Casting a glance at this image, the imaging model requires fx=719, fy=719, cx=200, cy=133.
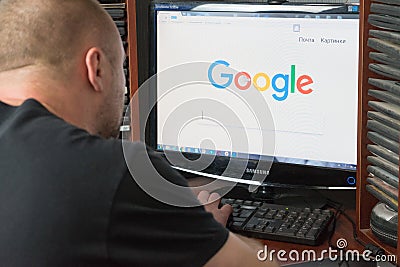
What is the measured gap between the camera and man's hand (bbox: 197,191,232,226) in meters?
1.49

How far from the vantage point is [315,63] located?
154 cm

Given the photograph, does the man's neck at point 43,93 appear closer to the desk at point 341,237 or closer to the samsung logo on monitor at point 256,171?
the desk at point 341,237

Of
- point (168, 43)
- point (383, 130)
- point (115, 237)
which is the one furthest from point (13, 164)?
point (168, 43)

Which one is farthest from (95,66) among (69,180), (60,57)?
(69,180)

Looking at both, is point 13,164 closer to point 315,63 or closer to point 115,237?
point 115,237

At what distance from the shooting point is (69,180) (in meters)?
0.92

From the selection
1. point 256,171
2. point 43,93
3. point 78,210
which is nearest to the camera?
point 78,210

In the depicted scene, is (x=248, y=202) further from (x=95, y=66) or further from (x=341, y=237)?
(x=95, y=66)

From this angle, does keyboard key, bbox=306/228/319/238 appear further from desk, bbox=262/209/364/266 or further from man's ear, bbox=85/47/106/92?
man's ear, bbox=85/47/106/92

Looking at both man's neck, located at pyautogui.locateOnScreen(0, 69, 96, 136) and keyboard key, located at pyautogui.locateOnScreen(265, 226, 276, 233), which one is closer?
man's neck, located at pyautogui.locateOnScreen(0, 69, 96, 136)

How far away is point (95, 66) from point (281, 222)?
1.88 feet

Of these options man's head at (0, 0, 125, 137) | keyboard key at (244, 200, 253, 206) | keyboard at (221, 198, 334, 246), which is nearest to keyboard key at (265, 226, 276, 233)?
keyboard at (221, 198, 334, 246)

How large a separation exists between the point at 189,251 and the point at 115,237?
0.12m

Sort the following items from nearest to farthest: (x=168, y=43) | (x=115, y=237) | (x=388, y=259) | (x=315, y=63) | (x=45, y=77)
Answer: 1. (x=115, y=237)
2. (x=45, y=77)
3. (x=388, y=259)
4. (x=315, y=63)
5. (x=168, y=43)
